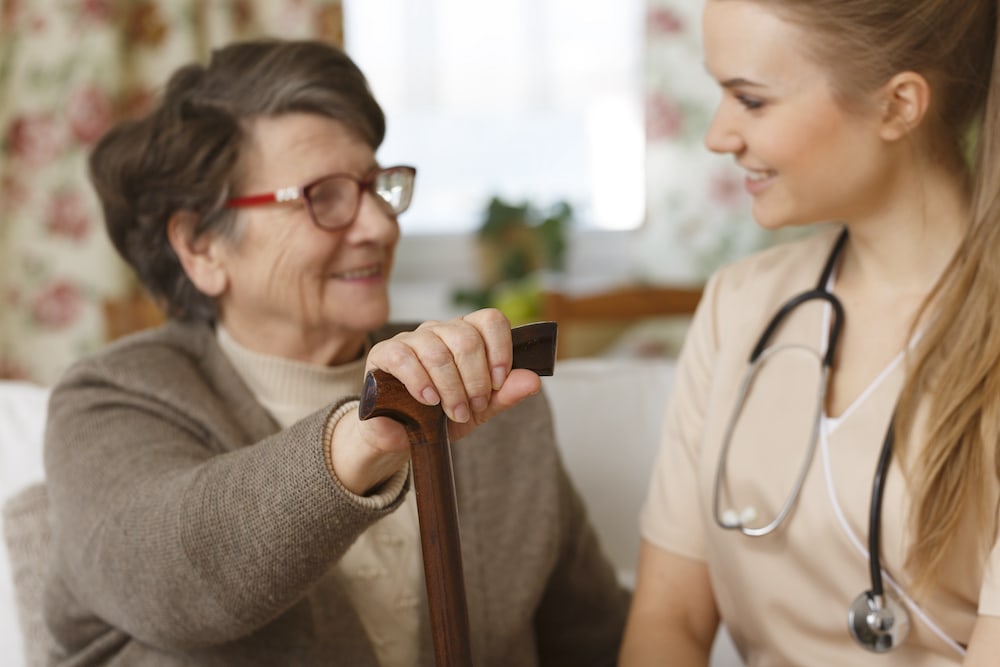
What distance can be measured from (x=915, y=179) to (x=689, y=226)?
1.90 m

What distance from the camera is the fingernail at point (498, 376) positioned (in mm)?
913

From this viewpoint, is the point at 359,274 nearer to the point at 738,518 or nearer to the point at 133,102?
the point at 738,518

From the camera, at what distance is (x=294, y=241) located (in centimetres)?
144

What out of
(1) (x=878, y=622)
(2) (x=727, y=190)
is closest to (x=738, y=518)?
(1) (x=878, y=622)

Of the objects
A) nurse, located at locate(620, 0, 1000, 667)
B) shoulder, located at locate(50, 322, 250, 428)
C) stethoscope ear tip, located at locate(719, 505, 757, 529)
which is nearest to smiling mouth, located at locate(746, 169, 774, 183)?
nurse, located at locate(620, 0, 1000, 667)

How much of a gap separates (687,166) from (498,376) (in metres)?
2.37

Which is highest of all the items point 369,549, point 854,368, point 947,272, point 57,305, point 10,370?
point 947,272

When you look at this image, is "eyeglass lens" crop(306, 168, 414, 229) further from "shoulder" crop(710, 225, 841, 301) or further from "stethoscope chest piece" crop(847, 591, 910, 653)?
"stethoscope chest piece" crop(847, 591, 910, 653)

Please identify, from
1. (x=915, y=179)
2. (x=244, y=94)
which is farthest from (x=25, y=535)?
(x=915, y=179)

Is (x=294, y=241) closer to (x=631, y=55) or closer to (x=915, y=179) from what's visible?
(x=915, y=179)

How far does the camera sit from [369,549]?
1428 millimetres

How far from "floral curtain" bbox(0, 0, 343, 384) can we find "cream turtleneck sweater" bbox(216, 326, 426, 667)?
159 cm

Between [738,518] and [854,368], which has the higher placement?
[854,368]

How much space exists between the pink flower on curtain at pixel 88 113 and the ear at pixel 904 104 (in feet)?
6.99
